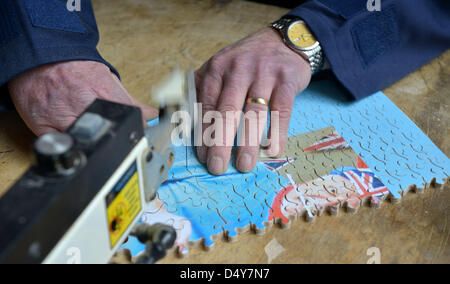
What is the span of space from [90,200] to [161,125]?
237mm

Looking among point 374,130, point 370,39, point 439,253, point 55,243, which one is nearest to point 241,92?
point 374,130

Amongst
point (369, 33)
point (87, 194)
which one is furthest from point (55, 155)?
point (369, 33)

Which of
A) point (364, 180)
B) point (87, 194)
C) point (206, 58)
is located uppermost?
point (87, 194)

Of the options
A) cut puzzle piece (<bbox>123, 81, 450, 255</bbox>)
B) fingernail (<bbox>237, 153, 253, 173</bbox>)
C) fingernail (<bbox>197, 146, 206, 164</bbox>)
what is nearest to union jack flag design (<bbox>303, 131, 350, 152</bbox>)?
cut puzzle piece (<bbox>123, 81, 450, 255</bbox>)

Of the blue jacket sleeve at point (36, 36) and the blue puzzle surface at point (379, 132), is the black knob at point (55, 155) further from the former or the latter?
the blue puzzle surface at point (379, 132)

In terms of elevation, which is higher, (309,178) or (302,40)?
(302,40)

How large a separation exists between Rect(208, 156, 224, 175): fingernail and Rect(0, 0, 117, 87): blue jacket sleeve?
A: 1.36 ft

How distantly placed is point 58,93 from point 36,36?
16 centimetres

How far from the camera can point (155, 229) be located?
2.26 ft

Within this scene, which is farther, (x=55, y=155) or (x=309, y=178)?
(x=309, y=178)

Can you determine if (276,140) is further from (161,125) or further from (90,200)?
(90,200)

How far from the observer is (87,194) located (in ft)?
1.76

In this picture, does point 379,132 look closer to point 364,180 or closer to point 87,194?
point 364,180

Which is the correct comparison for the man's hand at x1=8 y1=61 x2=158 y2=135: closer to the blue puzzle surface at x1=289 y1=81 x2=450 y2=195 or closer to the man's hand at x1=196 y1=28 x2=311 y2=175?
the man's hand at x1=196 y1=28 x2=311 y2=175
